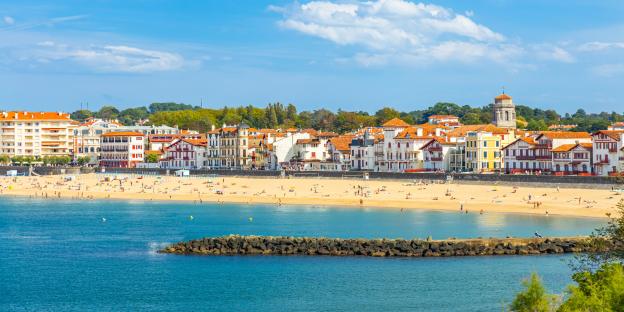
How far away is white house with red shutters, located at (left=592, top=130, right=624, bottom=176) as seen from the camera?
80.1 meters

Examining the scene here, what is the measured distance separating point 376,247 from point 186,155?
250ft

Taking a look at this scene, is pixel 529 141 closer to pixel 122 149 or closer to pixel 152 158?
pixel 152 158

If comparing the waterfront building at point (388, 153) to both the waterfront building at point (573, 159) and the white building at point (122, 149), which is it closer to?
the waterfront building at point (573, 159)

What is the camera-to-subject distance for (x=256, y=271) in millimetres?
42656

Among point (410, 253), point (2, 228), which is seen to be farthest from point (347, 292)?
point (2, 228)

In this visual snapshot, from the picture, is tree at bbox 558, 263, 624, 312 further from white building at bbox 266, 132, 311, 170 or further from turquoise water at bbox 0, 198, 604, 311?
white building at bbox 266, 132, 311, 170

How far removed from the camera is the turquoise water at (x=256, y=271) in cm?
3691

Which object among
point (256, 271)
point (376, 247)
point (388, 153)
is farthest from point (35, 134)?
point (256, 271)

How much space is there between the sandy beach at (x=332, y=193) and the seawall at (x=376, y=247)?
16464 millimetres

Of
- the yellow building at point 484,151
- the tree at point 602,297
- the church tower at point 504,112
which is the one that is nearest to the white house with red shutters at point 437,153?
the yellow building at point 484,151

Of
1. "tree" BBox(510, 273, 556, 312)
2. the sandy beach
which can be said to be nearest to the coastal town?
the sandy beach

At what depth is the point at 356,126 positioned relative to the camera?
145 m

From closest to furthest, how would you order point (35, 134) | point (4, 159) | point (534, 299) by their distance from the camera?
point (534, 299) → point (4, 159) → point (35, 134)

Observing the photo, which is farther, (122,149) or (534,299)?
(122,149)
